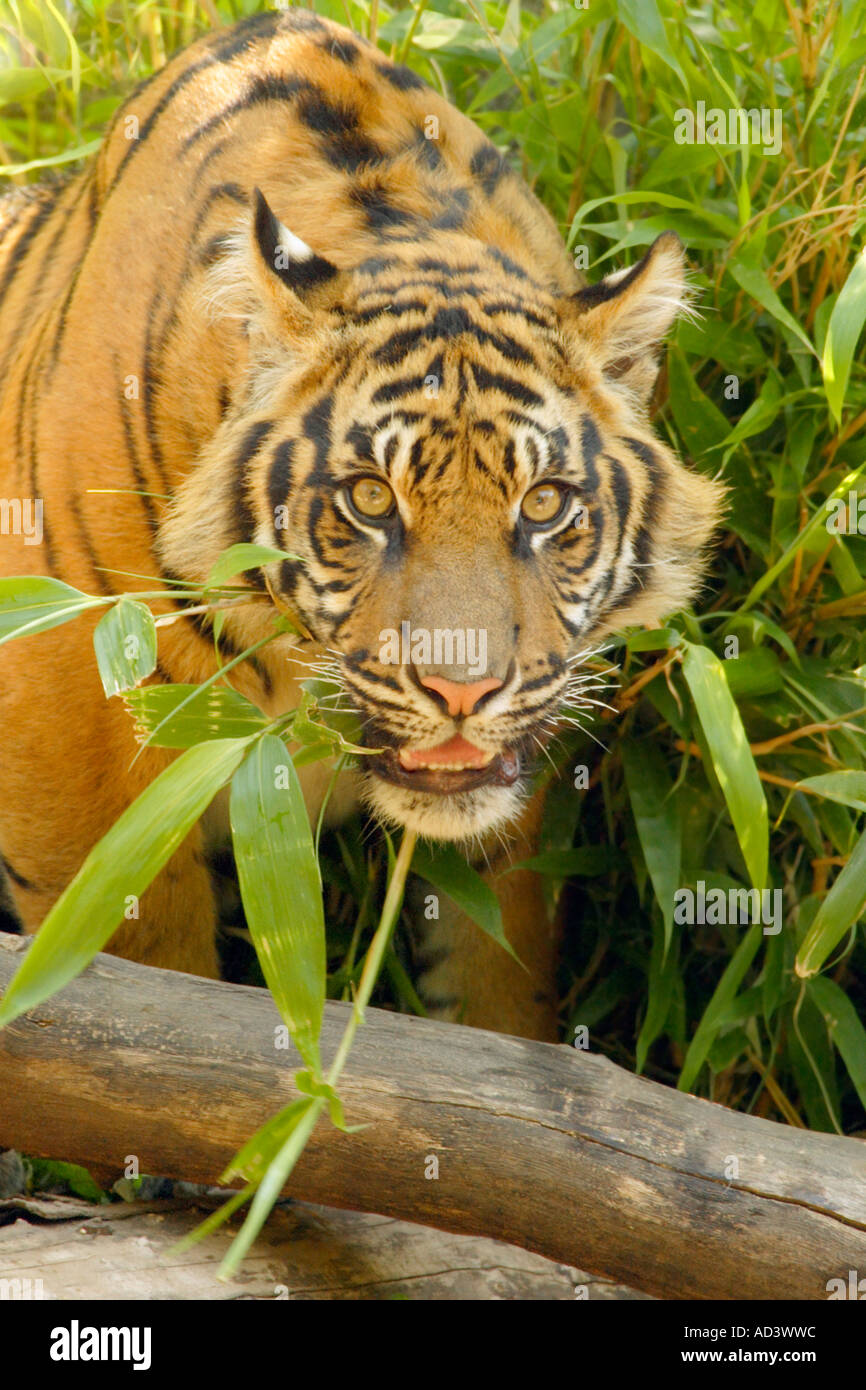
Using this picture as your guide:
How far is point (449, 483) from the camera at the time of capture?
1850mm

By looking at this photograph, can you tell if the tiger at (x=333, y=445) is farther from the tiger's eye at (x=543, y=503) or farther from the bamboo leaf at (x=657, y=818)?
the bamboo leaf at (x=657, y=818)

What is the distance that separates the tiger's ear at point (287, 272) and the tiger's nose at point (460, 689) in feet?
1.94

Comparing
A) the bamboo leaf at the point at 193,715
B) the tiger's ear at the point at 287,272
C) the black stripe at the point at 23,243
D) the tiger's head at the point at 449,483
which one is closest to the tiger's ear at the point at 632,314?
the tiger's head at the point at 449,483

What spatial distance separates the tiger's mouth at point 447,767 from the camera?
1.90m

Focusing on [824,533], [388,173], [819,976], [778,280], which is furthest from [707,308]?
[819,976]

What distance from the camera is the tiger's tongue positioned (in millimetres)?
1889

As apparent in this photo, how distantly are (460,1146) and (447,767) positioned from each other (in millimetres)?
495

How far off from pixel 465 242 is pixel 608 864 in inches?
45.5

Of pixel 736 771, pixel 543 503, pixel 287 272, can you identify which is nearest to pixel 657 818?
pixel 736 771

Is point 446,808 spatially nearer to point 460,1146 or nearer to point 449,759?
point 449,759

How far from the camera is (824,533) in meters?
2.30

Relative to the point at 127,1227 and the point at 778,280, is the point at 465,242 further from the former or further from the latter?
the point at 127,1227

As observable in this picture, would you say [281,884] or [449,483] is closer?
[281,884]

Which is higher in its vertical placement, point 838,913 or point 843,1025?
point 838,913
